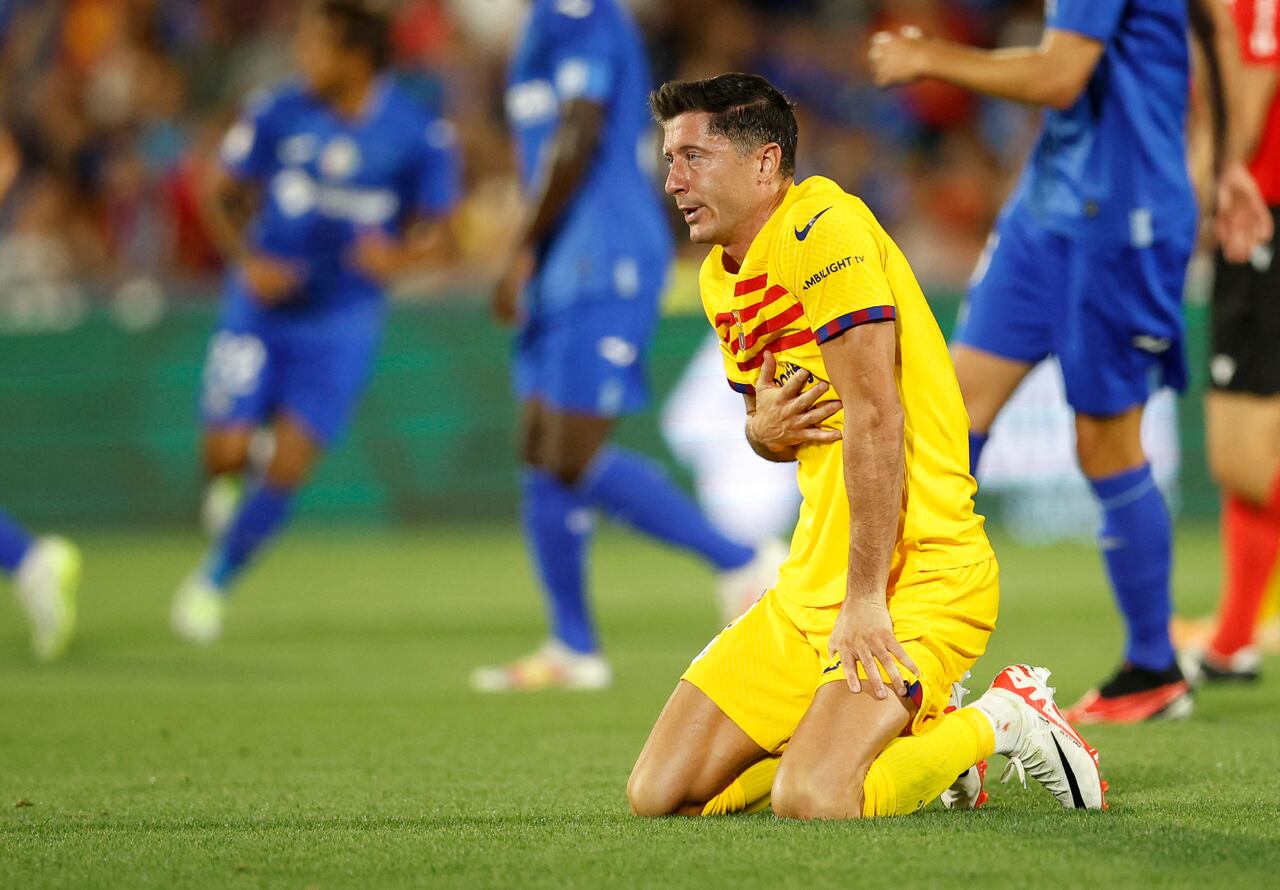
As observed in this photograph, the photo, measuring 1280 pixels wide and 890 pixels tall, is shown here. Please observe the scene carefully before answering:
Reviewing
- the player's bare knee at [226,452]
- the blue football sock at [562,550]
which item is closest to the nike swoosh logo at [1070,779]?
the blue football sock at [562,550]

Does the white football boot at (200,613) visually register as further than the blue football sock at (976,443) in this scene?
Yes

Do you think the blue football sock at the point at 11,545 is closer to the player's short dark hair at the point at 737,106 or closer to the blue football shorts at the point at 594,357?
the blue football shorts at the point at 594,357

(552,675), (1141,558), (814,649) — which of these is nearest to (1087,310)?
(1141,558)

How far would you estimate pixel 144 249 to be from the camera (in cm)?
1426

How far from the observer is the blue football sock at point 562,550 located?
6.70 m

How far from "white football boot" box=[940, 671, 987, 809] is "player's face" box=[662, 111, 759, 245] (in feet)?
3.63

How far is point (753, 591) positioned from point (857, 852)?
12.3ft

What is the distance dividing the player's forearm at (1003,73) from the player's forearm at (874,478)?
50.3 inches

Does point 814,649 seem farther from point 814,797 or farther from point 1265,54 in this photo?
point 1265,54

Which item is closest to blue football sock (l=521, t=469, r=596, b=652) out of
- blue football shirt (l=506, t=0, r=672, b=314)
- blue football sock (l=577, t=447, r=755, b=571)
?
blue football sock (l=577, t=447, r=755, b=571)

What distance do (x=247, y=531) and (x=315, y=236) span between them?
1.62 meters

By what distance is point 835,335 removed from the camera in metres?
3.76

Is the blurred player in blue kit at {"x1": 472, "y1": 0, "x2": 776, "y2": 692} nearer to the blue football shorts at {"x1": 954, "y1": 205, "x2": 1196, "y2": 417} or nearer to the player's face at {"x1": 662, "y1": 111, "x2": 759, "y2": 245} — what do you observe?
the blue football shorts at {"x1": 954, "y1": 205, "x2": 1196, "y2": 417}

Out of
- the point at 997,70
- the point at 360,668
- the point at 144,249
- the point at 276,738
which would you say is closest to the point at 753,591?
the point at 360,668
